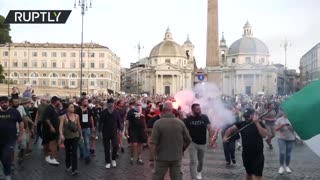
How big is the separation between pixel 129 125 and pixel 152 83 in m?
138

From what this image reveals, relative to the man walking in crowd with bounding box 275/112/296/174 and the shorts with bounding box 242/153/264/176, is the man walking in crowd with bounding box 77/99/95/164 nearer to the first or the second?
the man walking in crowd with bounding box 275/112/296/174

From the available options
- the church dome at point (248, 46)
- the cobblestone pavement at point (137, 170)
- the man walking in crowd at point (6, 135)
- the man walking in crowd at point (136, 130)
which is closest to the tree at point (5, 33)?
the church dome at point (248, 46)

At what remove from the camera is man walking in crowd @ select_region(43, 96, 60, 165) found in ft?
42.0

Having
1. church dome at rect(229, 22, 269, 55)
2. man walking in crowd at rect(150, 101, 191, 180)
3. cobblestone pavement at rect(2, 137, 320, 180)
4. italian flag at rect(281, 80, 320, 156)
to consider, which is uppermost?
church dome at rect(229, 22, 269, 55)

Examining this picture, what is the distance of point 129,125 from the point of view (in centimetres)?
1352

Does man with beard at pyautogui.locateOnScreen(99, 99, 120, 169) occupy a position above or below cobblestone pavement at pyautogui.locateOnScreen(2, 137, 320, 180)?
above

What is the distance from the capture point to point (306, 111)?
5477mm

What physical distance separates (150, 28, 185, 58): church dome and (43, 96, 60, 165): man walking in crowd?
14307 centimetres

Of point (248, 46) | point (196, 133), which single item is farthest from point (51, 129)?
point (248, 46)

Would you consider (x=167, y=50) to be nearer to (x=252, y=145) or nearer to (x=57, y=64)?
(x=57, y=64)

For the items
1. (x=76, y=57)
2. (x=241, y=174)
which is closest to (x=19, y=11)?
(x=241, y=174)

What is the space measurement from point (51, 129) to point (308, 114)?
27.9 feet

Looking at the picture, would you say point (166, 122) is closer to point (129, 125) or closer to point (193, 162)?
point (193, 162)

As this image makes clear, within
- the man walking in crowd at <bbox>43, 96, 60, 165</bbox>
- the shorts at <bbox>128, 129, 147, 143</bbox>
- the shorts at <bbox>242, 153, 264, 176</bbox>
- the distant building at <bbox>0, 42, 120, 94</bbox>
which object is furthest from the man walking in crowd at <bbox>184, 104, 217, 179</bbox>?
the distant building at <bbox>0, 42, 120, 94</bbox>
